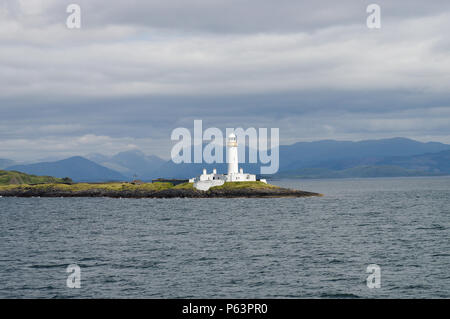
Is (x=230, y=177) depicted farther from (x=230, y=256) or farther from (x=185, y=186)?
(x=230, y=256)

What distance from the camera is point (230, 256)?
177 feet

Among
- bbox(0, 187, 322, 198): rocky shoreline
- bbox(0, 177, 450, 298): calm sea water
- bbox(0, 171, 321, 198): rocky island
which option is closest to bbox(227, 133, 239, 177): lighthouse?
bbox(0, 171, 321, 198): rocky island

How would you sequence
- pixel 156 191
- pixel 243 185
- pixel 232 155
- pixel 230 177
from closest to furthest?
pixel 243 185 → pixel 230 177 → pixel 232 155 → pixel 156 191

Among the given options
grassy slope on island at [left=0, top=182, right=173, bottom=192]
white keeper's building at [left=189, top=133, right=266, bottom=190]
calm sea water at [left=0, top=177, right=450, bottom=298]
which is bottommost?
calm sea water at [left=0, top=177, right=450, bottom=298]

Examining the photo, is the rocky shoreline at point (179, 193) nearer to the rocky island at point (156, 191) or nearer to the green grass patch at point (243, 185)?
the rocky island at point (156, 191)

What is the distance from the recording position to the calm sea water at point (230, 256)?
39.3m

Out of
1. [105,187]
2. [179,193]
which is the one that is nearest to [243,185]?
[179,193]

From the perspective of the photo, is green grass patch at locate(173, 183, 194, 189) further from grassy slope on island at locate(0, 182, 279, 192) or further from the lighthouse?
the lighthouse

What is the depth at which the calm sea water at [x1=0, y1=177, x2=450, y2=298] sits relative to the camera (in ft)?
129

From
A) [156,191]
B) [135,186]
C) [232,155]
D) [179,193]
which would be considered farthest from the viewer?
[135,186]

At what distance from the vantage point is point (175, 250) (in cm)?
5844

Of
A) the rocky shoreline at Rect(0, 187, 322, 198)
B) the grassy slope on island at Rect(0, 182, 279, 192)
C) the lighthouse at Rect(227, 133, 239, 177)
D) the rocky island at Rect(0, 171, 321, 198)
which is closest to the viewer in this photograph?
the rocky shoreline at Rect(0, 187, 322, 198)

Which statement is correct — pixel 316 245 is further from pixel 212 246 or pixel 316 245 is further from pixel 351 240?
pixel 212 246
